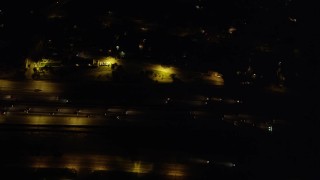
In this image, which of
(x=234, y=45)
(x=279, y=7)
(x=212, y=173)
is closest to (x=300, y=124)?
(x=212, y=173)

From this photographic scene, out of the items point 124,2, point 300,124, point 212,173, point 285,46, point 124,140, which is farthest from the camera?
point 124,2

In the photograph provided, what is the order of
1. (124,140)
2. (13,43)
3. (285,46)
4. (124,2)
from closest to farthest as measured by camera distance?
(124,140) → (13,43) → (285,46) → (124,2)

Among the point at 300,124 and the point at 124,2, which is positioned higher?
the point at 124,2

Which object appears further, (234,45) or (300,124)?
(234,45)

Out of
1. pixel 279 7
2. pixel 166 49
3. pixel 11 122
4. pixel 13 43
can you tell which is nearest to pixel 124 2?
pixel 166 49

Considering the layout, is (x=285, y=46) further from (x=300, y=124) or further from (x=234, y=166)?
(x=234, y=166)

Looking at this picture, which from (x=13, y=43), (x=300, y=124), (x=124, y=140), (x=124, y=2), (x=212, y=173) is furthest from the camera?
(x=124, y=2)

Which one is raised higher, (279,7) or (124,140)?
(279,7)

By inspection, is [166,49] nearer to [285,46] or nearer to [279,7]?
[285,46]

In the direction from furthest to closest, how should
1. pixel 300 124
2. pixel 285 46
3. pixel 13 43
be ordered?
1. pixel 285 46
2. pixel 13 43
3. pixel 300 124
